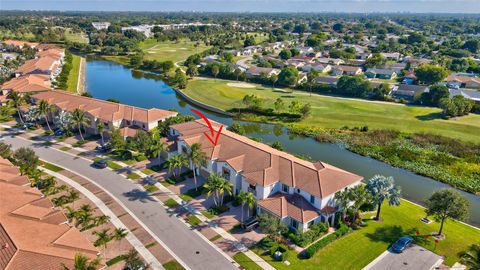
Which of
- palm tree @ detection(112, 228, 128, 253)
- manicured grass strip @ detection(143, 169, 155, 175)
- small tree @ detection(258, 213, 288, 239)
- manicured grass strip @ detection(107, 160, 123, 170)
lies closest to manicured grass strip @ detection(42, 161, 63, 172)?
manicured grass strip @ detection(107, 160, 123, 170)

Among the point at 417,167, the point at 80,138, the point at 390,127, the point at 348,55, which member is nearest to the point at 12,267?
the point at 80,138

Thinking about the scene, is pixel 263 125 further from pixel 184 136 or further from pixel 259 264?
pixel 259 264

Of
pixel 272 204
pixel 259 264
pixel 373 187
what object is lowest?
pixel 259 264

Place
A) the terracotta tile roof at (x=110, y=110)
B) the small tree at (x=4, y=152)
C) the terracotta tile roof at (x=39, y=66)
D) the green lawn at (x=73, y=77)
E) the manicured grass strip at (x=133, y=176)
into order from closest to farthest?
the small tree at (x=4, y=152) → the manicured grass strip at (x=133, y=176) → the terracotta tile roof at (x=110, y=110) → the green lawn at (x=73, y=77) → the terracotta tile roof at (x=39, y=66)

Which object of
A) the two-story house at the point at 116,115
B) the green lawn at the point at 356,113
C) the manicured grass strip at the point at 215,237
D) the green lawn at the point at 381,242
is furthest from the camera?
the green lawn at the point at 356,113

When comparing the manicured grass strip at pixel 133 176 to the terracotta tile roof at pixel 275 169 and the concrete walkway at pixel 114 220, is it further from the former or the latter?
the terracotta tile roof at pixel 275 169

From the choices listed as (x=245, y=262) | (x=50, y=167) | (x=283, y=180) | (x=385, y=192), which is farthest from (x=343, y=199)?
(x=50, y=167)

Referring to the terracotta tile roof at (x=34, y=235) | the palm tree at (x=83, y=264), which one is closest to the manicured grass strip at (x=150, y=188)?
the terracotta tile roof at (x=34, y=235)
